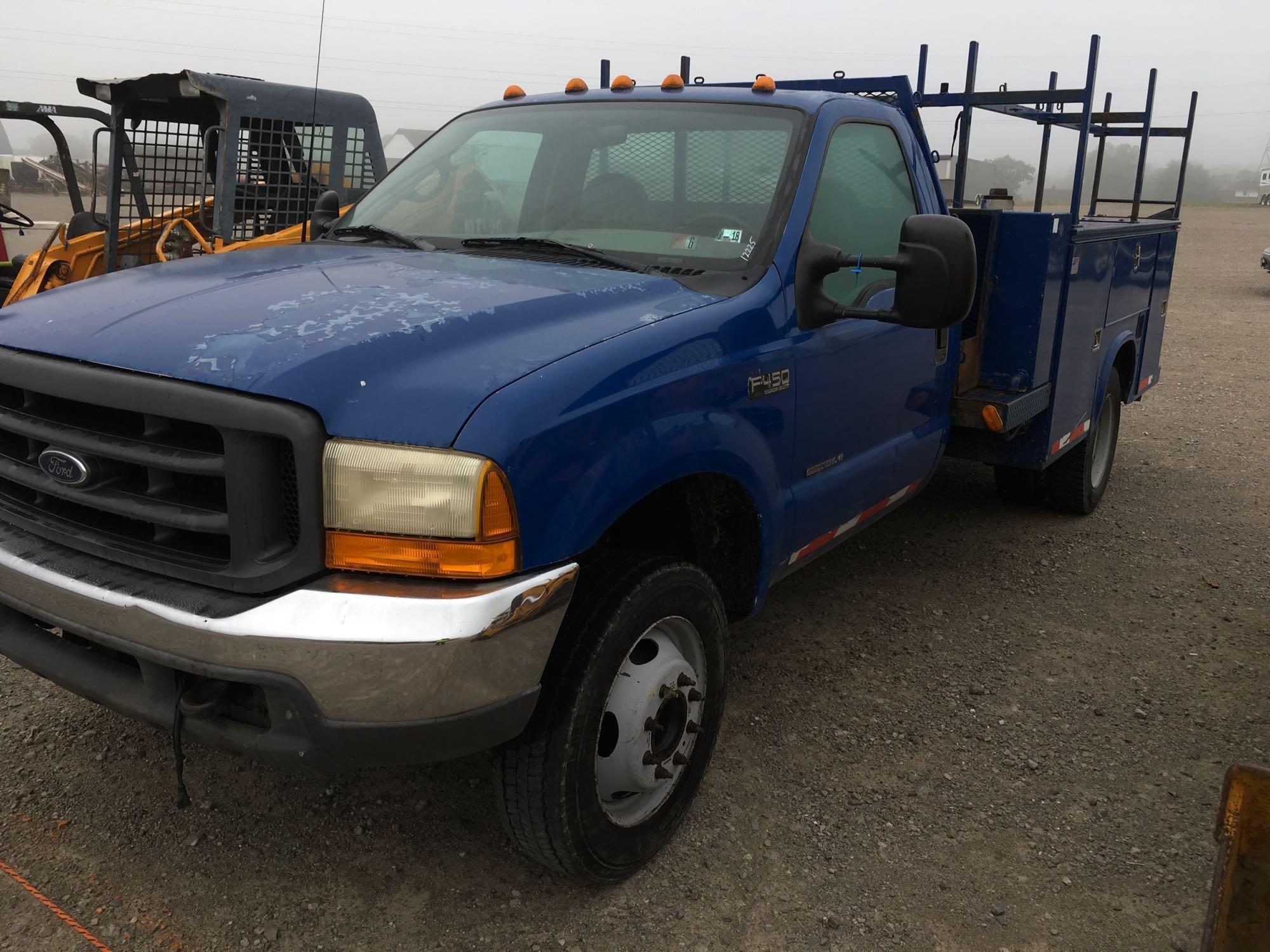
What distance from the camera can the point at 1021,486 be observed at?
19.3ft

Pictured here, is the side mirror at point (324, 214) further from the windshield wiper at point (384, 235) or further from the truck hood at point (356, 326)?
the truck hood at point (356, 326)

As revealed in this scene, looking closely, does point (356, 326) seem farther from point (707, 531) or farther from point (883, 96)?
point (883, 96)

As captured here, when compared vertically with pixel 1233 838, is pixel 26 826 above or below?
below

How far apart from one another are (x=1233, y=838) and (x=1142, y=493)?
16.6 feet

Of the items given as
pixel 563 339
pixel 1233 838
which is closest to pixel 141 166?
pixel 563 339

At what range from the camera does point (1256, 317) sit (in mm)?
14805

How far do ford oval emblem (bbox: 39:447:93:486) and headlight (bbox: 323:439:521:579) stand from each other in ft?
2.09

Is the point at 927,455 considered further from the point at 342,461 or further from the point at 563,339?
the point at 342,461

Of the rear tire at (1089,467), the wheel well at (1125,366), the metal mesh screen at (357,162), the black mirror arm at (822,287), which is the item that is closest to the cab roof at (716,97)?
the black mirror arm at (822,287)

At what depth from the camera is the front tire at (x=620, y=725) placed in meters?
2.40

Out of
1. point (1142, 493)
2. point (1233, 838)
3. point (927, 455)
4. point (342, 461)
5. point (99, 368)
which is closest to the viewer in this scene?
point (1233, 838)

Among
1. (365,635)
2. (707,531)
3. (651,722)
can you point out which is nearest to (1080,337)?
(707,531)

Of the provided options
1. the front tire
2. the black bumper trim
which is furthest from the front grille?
the front tire

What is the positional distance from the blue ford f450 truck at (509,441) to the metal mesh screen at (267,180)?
2.96 m
